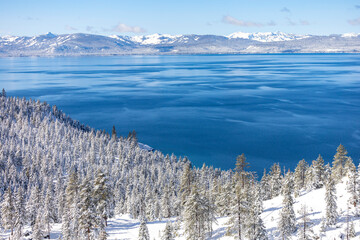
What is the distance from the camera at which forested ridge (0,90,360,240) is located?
47250 millimetres

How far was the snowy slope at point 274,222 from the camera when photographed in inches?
1856

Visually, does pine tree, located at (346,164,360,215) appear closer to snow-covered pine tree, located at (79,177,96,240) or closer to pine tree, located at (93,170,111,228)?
pine tree, located at (93,170,111,228)

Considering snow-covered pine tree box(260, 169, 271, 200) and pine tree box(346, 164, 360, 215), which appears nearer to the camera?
pine tree box(346, 164, 360, 215)

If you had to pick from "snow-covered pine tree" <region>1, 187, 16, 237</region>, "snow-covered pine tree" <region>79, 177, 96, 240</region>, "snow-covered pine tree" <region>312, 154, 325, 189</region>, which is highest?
"snow-covered pine tree" <region>79, 177, 96, 240</region>

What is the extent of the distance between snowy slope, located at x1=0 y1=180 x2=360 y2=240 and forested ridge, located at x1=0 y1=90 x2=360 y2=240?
1513mm

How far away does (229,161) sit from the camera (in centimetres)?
16100

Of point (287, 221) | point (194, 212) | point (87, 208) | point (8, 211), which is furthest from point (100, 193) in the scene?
point (8, 211)

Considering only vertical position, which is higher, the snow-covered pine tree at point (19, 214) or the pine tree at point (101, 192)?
the pine tree at point (101, 192)

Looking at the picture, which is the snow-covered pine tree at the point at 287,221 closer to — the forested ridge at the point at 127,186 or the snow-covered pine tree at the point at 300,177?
the forested ridge at the point at 127,186

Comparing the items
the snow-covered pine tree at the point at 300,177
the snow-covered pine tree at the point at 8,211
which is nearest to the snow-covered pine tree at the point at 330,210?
the snow-covered pine tree at the point at 300,177

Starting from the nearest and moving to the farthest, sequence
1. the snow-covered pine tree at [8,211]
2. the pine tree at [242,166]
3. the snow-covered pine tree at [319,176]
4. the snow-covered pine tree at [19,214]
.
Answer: the snow-covered pine tree at [19,214]
the snow-covered pine tree at [8,211]
the pine tree at [242,166]
the snow-covered pine tree at [319,176]

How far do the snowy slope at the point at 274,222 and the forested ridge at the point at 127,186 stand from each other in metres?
1.51

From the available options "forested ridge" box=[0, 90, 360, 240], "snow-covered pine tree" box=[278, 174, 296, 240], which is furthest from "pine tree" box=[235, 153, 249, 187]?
"snow-covered pine tree" box=[278, 174, 296, 240]

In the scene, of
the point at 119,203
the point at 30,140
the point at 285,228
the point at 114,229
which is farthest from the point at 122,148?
the point at 285,228
